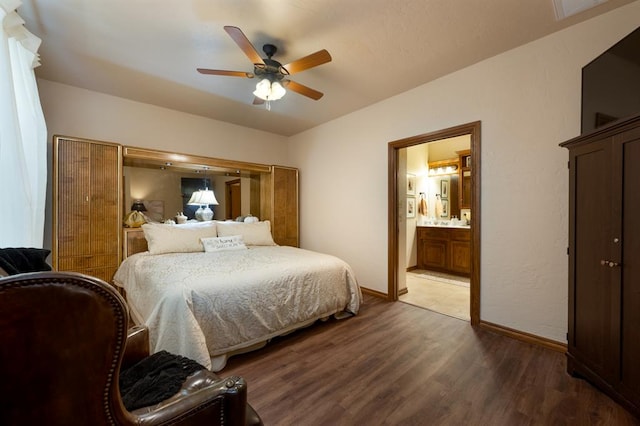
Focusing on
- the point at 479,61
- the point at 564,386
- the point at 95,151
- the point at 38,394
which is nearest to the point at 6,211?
the point at 95,151

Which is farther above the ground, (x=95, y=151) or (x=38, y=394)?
(x=95, y=151)

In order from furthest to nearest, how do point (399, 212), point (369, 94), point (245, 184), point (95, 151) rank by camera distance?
point (245, 184)
point (399, 212)
point (369, 94)
point (95, 151)

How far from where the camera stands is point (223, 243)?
334 centimetres

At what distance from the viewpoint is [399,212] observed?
346 centimetres

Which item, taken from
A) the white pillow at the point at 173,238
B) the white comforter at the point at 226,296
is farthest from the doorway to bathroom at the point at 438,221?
the white pillow at the point at 173,238

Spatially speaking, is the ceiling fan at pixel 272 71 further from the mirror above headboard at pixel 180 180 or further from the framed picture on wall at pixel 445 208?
the framed picture on wall at pixel 445 208

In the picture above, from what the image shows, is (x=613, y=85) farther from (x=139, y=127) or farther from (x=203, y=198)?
(x=139, y=127)

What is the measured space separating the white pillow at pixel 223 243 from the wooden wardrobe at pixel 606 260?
322 centimetres

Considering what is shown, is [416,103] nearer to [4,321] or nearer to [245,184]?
[245,184]

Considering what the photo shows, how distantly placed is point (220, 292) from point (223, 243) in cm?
147

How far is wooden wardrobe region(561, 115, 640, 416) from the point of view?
54.8 inches

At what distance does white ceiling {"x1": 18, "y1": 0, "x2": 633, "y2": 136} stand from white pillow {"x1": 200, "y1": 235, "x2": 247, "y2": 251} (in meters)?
1.79

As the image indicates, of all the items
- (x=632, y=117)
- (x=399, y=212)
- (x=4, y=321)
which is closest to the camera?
(x=4, y=321)

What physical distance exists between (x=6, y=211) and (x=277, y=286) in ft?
5.98
